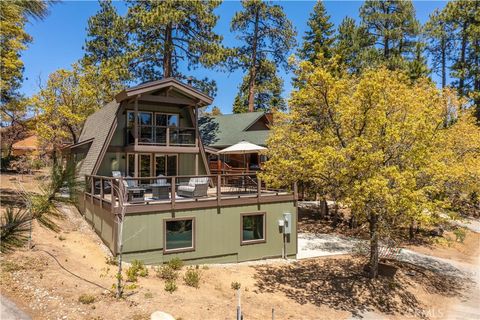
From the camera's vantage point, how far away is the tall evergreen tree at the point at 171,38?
24.1 metres

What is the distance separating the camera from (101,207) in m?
13.4

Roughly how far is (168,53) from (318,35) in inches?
509

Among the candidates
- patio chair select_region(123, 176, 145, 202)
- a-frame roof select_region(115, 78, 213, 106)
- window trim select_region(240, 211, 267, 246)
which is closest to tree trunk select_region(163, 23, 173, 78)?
a-frame roof select_region(115, 78, 213, 106)

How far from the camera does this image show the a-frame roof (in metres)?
15.7

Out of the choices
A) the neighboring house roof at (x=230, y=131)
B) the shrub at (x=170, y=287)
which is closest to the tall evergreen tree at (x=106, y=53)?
the neighboring house roof at (x=230, y=131)

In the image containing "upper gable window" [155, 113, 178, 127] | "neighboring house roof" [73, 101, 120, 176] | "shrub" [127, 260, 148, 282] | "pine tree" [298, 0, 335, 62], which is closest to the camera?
"shrub" [127, 260, 148, 282]

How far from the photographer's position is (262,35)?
103ft

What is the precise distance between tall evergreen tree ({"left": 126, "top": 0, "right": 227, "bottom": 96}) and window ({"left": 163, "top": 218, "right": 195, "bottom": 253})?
15905 millimetres

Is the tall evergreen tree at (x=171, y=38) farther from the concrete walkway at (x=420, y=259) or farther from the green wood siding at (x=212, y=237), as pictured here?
the concrete walkway at (x=420, y=259)

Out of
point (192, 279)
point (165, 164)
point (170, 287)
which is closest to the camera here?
point (170, 287)

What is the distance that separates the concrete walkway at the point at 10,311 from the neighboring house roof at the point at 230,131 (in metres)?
19.0

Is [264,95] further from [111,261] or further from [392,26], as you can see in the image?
[111,261]

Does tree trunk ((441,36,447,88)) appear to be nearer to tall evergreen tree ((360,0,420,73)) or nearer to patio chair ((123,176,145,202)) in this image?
tall evergreen tree ((360,0,420,73))

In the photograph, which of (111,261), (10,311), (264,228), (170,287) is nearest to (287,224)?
(264,228)
